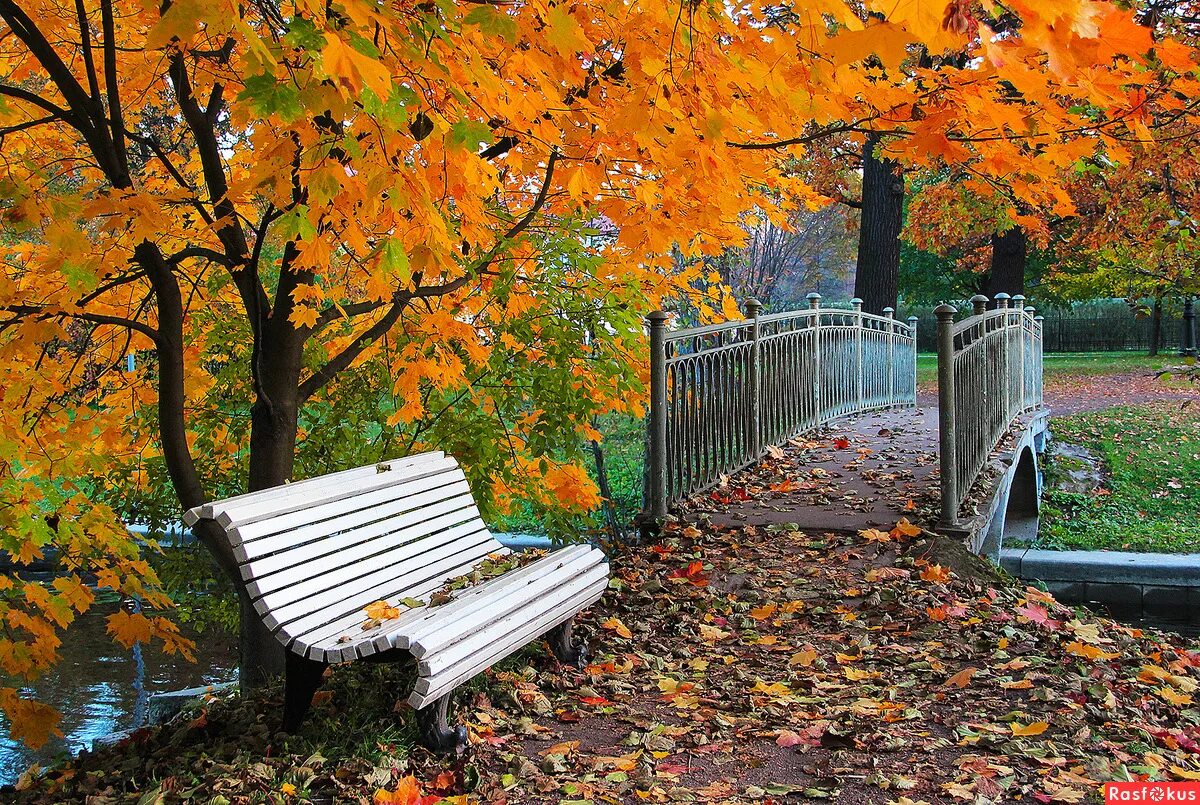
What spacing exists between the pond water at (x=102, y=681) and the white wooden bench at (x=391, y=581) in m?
4.10

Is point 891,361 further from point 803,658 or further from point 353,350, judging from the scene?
point 353,350

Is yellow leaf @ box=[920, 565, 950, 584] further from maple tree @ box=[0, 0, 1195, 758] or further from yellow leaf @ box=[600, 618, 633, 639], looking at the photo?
maple tree @ box=[0, 0, 1195, 758]

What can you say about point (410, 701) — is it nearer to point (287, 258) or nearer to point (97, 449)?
point (287, 258)

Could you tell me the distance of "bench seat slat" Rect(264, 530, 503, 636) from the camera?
341 cm

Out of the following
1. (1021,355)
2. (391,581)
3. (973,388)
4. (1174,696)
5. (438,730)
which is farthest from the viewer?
(1021,355)

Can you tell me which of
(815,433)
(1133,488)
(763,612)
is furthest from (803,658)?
(1133,488)

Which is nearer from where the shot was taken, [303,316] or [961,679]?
[961,679]

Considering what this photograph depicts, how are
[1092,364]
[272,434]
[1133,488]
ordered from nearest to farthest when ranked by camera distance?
[272,434] → [1133,488] → [1092,364]

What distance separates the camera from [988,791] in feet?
10.2

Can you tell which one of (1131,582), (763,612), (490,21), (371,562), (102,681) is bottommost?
(102,681)

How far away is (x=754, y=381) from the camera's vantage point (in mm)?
8500

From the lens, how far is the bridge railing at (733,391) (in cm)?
688

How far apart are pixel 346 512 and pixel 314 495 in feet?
0.62

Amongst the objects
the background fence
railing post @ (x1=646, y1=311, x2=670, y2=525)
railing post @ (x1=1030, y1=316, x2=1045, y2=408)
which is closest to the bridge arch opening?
railing post @ (x1=1030, y1=316, x2=1045, y2=408)
